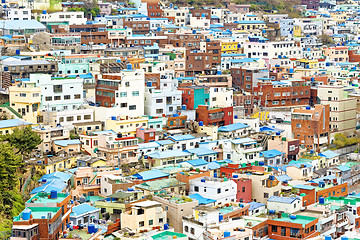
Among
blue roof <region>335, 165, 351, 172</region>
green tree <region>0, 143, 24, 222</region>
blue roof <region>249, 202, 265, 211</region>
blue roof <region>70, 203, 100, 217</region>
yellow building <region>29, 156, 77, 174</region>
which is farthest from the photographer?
blue roof <region>335, 165, 351, 172</region>

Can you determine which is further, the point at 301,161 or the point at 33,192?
the point at 301,161

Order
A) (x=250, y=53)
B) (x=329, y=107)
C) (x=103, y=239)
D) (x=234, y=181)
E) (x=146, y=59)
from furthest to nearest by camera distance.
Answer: (x=250, y=53) → (x=146, y=59) → (x=329, y=107) → (x=234, y=181) → (x=103, y=239)

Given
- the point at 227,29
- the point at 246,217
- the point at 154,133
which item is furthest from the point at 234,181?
the point at 227,29

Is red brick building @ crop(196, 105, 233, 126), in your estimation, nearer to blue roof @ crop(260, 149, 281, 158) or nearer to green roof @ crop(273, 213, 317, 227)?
blue roof @ crop(260, 149, 281, 158)

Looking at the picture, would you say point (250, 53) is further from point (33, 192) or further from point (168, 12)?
point (33, 192)

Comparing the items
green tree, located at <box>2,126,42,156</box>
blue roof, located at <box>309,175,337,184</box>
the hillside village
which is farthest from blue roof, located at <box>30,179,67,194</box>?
blue roof, located at <box>309,175,337,184</box>

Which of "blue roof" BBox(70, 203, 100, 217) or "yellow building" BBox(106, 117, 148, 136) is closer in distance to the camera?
"blue roof" BBox(70, 203, 100, 217)

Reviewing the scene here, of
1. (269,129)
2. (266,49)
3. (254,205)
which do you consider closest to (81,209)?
(254,205)

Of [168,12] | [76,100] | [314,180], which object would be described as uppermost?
[168,12]
